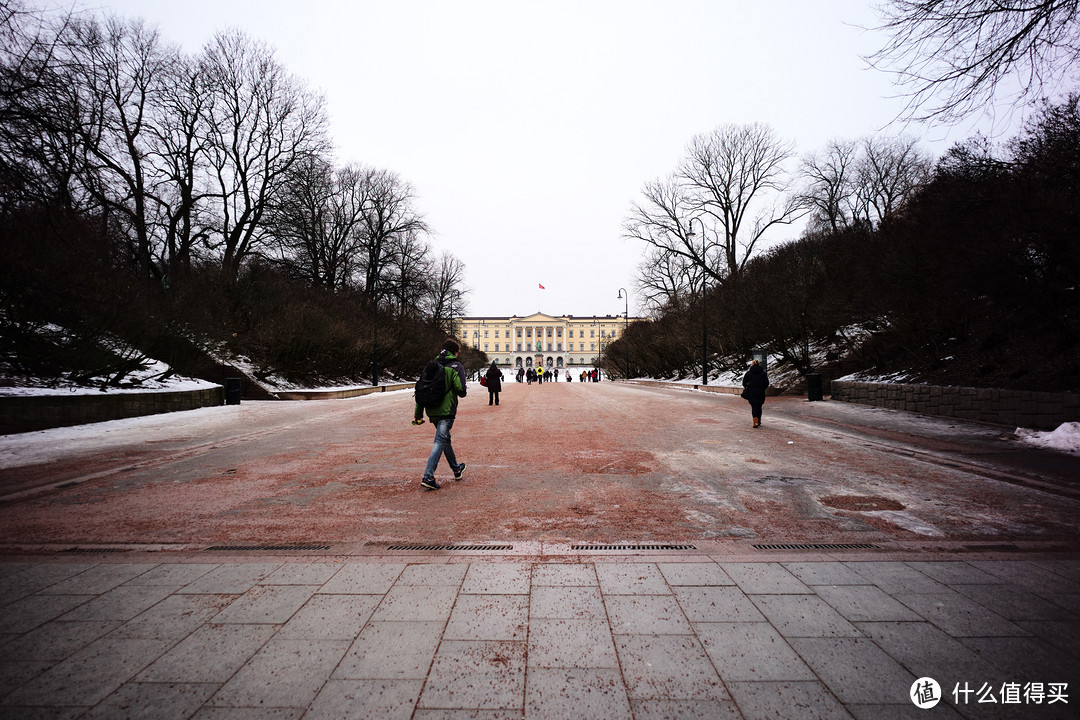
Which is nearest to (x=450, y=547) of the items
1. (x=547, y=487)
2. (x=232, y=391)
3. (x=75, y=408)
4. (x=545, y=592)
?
(x=545, y=592)

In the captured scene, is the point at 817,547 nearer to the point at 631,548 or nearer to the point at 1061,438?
the point at 631,548

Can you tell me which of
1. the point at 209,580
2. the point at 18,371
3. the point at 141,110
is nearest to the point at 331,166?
the point at 141,110

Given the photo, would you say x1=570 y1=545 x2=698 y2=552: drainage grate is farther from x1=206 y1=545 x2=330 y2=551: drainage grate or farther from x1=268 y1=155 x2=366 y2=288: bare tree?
x1=268 y1=155 x2=366 y2=288: bare tree

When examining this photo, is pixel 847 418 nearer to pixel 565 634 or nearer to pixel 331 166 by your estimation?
pixel 565 634

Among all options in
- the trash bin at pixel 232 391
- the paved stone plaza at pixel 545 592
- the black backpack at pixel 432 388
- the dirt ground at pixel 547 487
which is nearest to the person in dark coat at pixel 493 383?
the trash bin at pixel 232 391

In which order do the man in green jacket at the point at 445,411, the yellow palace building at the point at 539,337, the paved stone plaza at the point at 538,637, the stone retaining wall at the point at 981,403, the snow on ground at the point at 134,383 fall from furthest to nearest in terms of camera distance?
the yellow palace building at the point at 539,337, the snow on ground at the point at 134,383, the stone retaining wall at the point at 981,403, the man in green jacket at the point at 445,411, the paved stone plaza at the point at 538,637

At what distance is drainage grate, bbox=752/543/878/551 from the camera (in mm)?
3941

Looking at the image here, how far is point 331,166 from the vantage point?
99.7 ft

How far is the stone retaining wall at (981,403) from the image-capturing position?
889 cm

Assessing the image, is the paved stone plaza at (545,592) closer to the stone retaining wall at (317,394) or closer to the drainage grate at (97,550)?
the drainage grate at (97,550)

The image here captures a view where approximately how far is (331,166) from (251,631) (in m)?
32.6

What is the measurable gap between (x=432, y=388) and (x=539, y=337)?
134812mm

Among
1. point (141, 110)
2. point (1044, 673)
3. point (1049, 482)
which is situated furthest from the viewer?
point (141, 110)

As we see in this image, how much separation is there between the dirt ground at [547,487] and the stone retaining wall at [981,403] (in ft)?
2.01
